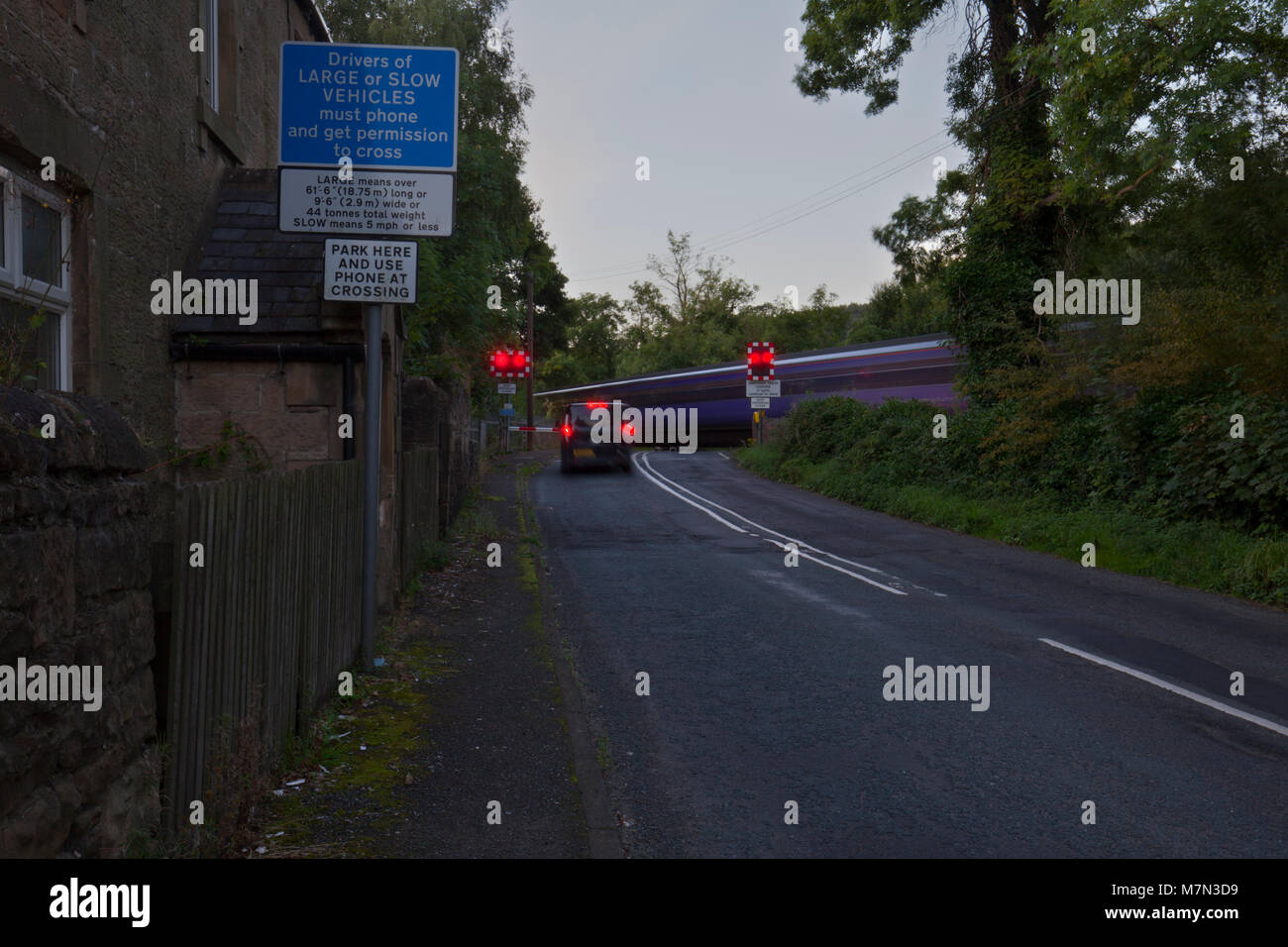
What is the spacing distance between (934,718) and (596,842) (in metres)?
3.06

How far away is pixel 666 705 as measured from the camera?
7230mm

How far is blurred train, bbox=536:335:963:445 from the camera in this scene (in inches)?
1173

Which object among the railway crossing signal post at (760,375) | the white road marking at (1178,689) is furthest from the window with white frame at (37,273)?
the railway crossing signal post at (760,375)

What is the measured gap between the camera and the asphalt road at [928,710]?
16.1 ft

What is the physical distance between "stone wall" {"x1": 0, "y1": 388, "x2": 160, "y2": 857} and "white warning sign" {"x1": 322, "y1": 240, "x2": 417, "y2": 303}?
3648 millimetres

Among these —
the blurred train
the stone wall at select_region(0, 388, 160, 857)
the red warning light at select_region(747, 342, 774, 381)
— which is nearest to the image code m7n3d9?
the stone wall at select_region(0, 388, 160, 857)

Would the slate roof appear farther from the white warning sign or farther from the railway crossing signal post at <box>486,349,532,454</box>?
the railway crossing signal post at <box>486,349,532,454</box>

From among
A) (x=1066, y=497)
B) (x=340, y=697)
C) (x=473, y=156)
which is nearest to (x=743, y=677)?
(x=340, y=697)

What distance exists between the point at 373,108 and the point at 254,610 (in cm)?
406

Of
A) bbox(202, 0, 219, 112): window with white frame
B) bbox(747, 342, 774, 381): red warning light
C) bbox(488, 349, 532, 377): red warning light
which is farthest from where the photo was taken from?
bbox(488, 349, 532, 377): red warning light

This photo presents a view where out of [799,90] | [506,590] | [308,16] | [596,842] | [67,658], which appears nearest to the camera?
[67,658]

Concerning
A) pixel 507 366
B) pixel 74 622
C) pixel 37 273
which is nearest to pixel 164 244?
pixel 37 273

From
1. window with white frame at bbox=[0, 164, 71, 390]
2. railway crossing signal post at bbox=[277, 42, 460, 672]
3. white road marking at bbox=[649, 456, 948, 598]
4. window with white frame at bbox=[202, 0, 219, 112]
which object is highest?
window with white frame at bbox=[202, 0, 219, 112]

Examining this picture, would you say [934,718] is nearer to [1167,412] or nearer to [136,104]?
[136,104]
